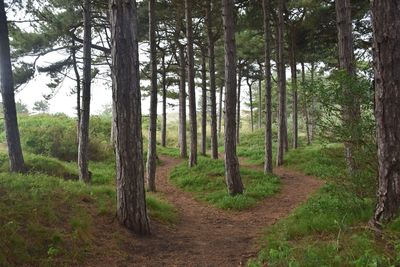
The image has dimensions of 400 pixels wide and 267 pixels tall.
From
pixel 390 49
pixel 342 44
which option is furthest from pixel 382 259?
pixel 342 44

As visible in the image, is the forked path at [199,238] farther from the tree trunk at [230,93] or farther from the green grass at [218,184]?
the tree trunk at [230,93]

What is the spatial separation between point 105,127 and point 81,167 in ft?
50.3

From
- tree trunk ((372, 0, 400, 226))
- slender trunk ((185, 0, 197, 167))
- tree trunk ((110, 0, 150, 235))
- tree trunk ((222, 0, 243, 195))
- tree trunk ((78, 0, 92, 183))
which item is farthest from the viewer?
slender trunk ((185, 0, 197, 167))

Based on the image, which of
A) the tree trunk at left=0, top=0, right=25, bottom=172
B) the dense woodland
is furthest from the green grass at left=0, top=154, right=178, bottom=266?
the tree trunk at left=0, top=0, right=25, bottom=172

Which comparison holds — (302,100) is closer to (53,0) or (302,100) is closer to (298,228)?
(298,228)

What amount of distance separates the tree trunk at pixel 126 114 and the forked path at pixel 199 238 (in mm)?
410

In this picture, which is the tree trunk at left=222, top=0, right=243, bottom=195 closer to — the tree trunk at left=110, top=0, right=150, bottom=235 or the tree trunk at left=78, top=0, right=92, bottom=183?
the tree trunk at left=110, top=0, right=150, bottom=235

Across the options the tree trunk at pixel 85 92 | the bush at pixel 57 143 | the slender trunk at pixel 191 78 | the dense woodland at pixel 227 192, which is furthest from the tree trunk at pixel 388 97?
the bush at pixel 57 143

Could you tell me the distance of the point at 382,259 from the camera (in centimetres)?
367

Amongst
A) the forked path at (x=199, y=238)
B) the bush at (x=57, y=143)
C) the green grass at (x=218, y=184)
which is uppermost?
the bush at (x=57, y=143)

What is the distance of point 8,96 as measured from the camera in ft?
33.8

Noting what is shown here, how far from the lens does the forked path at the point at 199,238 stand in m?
5.95

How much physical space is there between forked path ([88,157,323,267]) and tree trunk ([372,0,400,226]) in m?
2.41

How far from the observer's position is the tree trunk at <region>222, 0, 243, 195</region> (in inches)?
431
